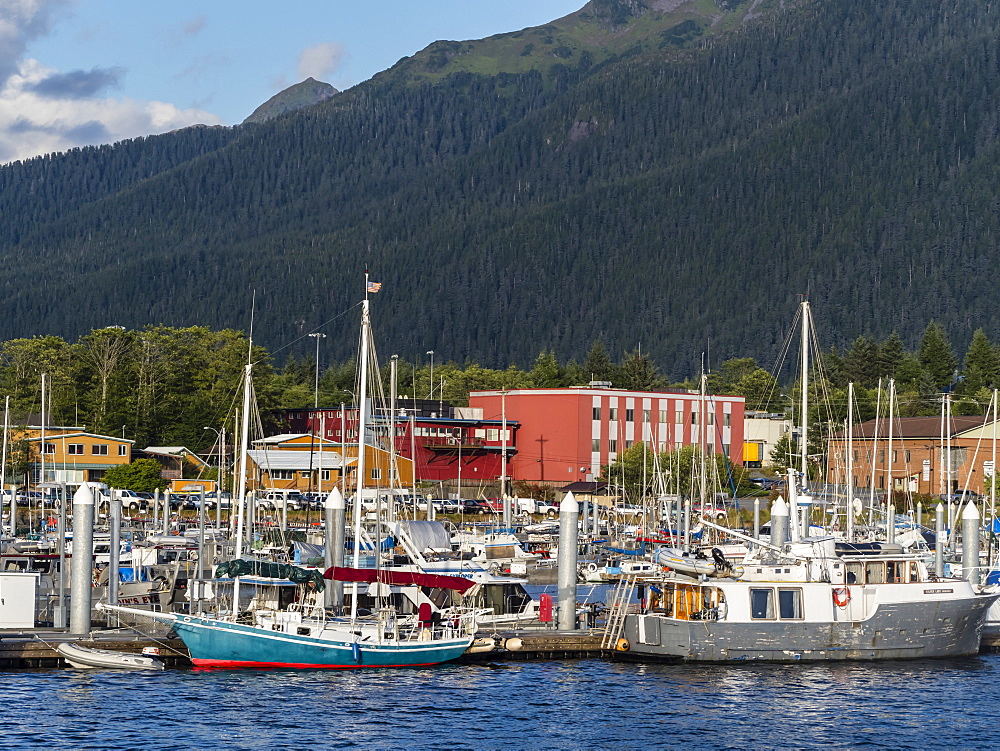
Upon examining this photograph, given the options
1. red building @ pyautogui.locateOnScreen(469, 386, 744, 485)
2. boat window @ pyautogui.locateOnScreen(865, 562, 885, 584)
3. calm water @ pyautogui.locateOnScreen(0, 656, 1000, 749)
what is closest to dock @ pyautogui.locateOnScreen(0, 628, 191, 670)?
calm water @ pyautogui.locateOnScreen(0, 656, 1000, 749)

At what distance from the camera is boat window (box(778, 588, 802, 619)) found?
5600 cm

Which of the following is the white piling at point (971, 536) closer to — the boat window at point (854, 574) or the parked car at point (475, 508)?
the boat window at point (854, 574)

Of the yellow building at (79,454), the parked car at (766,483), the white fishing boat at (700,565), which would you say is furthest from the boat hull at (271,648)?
the parked car at (766,483)

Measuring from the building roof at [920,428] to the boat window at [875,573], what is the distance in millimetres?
85955

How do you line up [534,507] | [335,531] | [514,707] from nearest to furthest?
[514,707]
[335,531]
[534,507]

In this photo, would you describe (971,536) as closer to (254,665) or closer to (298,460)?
(254,665)

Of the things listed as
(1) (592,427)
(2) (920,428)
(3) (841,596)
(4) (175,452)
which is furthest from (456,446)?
(3) (841,596)

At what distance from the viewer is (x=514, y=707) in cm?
5016

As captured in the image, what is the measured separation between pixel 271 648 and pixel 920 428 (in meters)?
114

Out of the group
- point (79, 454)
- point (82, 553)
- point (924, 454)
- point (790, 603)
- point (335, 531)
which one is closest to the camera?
point (82, 553)

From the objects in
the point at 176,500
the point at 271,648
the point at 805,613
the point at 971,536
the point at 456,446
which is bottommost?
the point at 271,648

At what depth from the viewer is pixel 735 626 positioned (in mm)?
55906

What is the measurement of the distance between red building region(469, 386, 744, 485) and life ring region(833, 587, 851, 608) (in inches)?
4003

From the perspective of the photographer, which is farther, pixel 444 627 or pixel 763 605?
→ pixel 763 605
